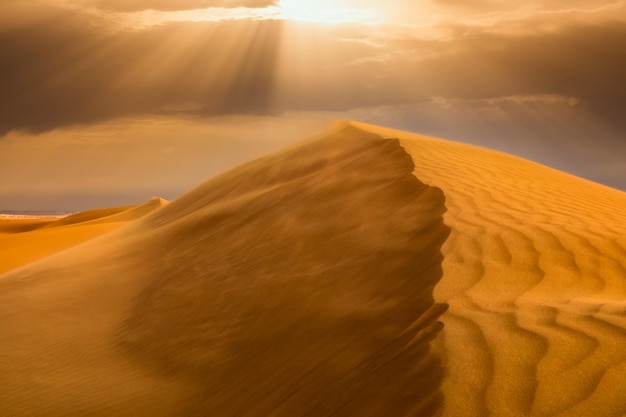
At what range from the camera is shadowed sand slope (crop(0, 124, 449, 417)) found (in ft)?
11.5

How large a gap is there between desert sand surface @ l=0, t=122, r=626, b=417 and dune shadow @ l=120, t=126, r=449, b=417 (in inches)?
0.7

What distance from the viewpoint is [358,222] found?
638cm

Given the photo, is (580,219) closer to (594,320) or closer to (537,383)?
(594,320)

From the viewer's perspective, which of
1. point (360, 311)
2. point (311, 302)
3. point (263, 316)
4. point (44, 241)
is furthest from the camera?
point (44, 241)

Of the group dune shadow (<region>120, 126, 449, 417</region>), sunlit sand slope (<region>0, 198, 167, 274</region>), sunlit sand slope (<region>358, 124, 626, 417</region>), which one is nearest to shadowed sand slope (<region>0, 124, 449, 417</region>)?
dune shadow (<region>120, 126, 449, 417</region>)

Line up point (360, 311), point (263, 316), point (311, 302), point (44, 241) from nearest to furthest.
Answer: point (360, 311)
point (311, 302)
point (263, 316)
point (44, 241)

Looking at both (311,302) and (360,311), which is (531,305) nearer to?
(360,311)

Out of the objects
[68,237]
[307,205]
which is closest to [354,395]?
[307,205]

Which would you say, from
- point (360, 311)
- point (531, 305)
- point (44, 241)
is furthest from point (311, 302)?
point (44, 241)

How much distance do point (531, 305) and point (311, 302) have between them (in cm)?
171

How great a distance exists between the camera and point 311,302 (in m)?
4.80

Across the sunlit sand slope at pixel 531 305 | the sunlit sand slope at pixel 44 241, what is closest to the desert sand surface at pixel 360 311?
the sunlit sand slope at pixel 531 305

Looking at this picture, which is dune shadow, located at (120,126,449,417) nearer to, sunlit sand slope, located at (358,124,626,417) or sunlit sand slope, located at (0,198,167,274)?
sunlit sand slope, located at (358,124,626,417)

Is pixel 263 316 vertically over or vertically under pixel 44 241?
over
